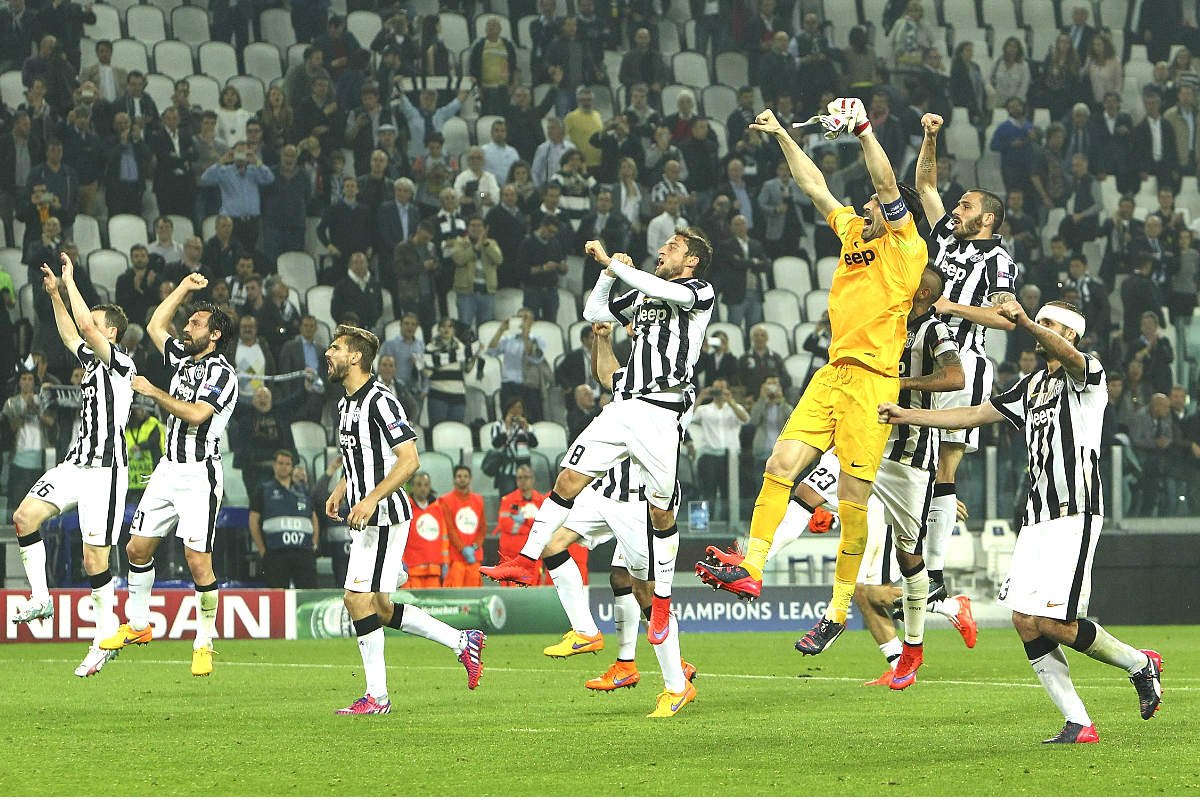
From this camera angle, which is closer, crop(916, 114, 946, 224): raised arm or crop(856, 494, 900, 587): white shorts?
crop(916, 114, 946, 224): raised arm

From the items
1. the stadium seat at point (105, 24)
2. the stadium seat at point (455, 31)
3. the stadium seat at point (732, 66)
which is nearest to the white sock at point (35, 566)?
the stadium seat at point (105, 24)

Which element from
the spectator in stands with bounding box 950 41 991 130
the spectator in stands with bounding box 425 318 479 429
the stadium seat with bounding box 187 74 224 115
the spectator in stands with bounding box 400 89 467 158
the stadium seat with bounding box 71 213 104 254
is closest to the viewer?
the spectator in stands with bounding box 425 318 479 429

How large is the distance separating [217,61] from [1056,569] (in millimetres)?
18114

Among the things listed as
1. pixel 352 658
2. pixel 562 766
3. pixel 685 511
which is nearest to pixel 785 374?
pixel 685 511

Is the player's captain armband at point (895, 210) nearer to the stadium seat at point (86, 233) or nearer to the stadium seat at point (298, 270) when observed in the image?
the stadium seat at point (298, 270)

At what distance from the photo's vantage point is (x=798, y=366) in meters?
21.2

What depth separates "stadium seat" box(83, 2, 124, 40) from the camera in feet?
74.8

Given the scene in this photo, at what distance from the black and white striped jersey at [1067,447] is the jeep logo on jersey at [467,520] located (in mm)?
10466

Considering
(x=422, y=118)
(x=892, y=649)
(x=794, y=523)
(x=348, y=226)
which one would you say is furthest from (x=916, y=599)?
(x=422, y=118)

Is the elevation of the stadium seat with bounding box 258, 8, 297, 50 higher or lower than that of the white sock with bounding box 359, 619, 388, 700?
higher

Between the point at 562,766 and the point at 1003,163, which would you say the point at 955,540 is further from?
the point at 562,766

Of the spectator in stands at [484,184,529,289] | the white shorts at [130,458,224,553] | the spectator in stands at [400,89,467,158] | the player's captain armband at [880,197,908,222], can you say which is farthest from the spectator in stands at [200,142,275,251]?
the player's captain armband at [880,197,908,222]

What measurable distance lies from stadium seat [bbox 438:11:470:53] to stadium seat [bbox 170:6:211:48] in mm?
3447

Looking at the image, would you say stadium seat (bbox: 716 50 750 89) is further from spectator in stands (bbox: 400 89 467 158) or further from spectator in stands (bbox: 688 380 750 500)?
spectator in stands (bbox: 688 380 750 500)
